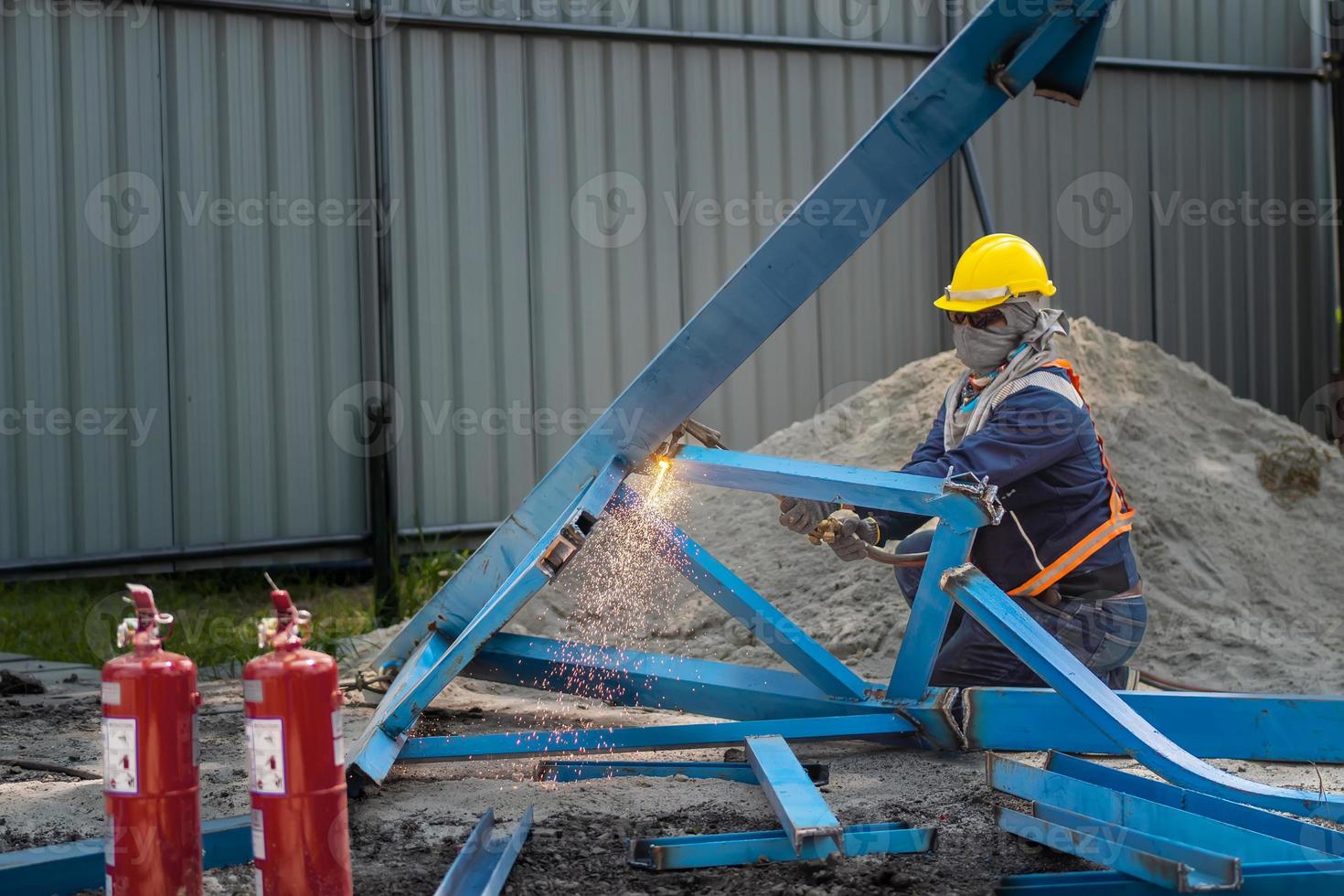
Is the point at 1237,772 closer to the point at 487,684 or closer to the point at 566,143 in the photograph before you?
the point at 487,684

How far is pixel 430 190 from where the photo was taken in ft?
A: 25.1

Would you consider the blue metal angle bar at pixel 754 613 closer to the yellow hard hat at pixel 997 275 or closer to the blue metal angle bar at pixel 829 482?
the blue metal angle bar at pixel 829 482

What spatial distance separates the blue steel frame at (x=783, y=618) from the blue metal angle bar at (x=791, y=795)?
0.23 m

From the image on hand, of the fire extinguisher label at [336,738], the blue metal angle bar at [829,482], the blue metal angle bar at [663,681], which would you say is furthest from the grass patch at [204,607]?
the fire extinguisher label at [336,738]

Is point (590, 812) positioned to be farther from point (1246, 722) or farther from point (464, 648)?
point (1246, 722)

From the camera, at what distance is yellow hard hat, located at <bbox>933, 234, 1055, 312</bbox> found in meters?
4.35

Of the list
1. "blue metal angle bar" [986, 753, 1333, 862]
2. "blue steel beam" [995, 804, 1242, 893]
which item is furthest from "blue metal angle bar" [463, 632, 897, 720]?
"blue steel beam" [995, 804, 1242, 893]

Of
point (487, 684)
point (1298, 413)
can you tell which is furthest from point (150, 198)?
point (1298, 413)

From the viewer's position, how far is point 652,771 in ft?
12.2

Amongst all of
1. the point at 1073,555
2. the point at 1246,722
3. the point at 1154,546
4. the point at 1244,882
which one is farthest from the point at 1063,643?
the point at 1154,546

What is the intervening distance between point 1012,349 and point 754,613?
123cm

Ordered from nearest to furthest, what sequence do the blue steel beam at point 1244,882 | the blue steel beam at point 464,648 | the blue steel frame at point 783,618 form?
the blue steel beam at point 1244,882
the blue steel frame at point 783,618
the blue steel beam at point 464,648

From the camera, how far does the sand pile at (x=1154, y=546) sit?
582 centimetres

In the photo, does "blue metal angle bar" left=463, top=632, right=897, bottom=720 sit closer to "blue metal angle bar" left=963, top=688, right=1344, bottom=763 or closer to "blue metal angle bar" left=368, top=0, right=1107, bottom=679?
"blue metal angle bar" left=368, top=0, right=1107, bottom=679
